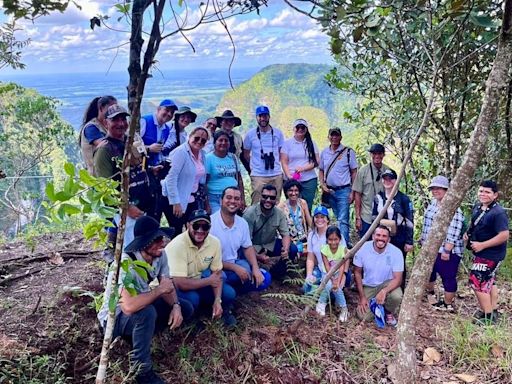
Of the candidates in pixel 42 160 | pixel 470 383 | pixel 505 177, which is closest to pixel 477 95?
pixel 505 177

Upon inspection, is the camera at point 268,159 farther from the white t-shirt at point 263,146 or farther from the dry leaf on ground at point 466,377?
the dry leaf on ground at point 466,377

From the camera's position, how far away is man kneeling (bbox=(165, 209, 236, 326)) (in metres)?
4.30

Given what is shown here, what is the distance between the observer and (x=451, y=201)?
3270 mm

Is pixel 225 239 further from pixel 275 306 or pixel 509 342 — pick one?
pixel 509 342

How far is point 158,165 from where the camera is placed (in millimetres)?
5074

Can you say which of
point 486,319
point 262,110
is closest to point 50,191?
point 262,110

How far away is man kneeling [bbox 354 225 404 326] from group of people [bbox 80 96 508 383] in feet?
0.04

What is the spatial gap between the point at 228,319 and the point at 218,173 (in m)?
1.64

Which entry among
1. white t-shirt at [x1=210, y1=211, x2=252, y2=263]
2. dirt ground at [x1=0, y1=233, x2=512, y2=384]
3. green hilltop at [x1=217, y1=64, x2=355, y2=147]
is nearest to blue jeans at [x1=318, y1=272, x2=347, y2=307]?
dirt ground at [x1=0, y1=233, x2=512, y2=384]

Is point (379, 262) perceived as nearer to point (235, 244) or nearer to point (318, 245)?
point (318, 245)

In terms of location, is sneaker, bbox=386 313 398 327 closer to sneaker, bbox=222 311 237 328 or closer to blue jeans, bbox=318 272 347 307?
blue jeans, bbox=318 272 347 307

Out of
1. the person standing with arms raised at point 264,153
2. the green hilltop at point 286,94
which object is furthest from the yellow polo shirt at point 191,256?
the green hilltop at point 286,94

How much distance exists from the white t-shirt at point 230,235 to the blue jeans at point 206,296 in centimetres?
33

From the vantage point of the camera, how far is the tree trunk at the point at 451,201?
3.12m
